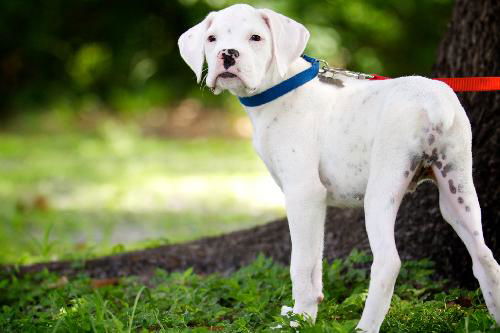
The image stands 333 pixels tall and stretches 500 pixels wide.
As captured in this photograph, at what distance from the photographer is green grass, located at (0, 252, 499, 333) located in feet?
11.2

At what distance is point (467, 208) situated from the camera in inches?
122

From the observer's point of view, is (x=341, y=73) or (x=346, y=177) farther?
(x=341, y=73)

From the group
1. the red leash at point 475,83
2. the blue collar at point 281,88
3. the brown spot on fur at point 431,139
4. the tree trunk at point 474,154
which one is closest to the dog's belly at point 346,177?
the brown spot on fur at point 431,139

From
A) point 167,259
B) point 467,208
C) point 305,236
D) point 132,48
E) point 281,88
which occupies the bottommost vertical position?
point 167,259

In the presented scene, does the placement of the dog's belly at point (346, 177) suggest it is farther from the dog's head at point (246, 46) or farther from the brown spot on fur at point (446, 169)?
the dog's head at point (246, 46)

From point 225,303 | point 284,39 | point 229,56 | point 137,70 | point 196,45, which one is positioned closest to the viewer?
point 229,56

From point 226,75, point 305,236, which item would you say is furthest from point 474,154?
point 226,75

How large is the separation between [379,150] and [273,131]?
0.57m

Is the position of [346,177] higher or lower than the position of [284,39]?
lower

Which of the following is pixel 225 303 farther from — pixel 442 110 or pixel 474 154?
pixel 442 110

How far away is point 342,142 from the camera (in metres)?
3.31

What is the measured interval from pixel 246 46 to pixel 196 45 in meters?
0.29

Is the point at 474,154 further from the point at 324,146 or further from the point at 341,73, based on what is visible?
the point at 324,146

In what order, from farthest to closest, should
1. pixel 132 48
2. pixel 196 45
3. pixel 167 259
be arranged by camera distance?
1. pixel 132 48
2. pixel 167 259
3. pixel 196 45
